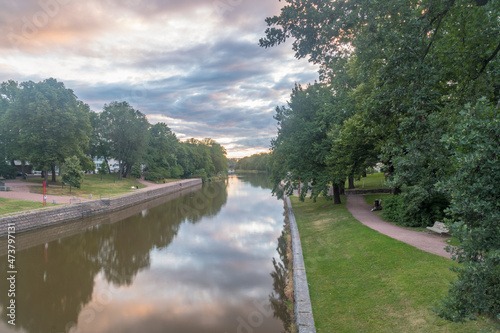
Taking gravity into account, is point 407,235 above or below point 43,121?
below

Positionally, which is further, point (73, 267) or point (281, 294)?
point (73, 267)

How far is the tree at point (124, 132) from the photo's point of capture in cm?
5159

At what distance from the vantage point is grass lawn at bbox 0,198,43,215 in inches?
759

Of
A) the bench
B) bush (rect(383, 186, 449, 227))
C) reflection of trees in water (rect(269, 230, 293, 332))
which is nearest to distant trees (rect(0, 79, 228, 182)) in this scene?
reflection of trees in water (rect(269, 230, 293, 332))

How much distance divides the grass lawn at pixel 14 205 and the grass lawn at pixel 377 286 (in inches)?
791

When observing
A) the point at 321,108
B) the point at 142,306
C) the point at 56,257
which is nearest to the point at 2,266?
the point at 56,257

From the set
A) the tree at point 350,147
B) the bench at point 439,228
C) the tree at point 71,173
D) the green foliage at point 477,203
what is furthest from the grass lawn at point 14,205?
the bench at point 439,228

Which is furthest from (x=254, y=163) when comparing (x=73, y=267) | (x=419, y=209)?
(x=73, y=267)

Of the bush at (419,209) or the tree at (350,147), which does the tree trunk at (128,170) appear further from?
the bush at (419,209)

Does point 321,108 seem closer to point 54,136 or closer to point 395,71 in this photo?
point 395,71

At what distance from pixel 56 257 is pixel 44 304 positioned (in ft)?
18.6

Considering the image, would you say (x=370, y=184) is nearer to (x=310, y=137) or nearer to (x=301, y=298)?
(x=310, y=137)

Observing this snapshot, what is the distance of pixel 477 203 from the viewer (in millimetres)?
3148

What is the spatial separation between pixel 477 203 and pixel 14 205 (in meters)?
26.5
